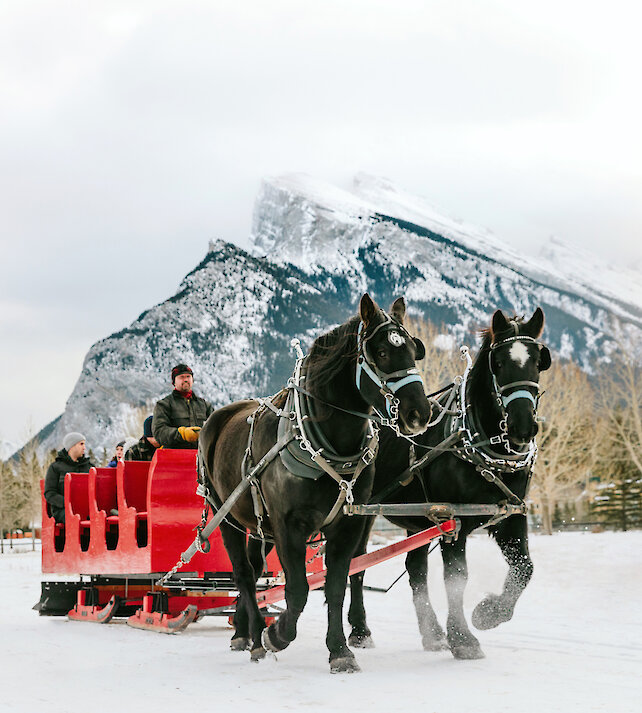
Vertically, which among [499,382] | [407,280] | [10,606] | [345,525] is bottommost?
[10,606]

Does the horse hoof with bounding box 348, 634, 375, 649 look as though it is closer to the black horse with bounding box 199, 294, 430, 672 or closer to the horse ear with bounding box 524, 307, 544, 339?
the black horse with bounding box 199, 294, 430, 672

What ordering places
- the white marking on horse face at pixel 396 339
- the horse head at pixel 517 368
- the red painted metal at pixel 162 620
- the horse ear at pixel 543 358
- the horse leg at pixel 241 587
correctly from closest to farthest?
the white marking on horse face at pixel 396 339
the horse head at pixel 517 368
the horse ear at pixel 543 358
the horse leg at pixel 241 587
the red painted metal at pixel 162 620

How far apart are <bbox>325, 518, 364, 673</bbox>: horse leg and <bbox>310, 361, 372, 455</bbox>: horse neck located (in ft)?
1.93

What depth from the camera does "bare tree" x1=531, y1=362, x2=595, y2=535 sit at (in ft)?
102

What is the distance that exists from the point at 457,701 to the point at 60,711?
6.91ft

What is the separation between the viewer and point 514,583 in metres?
7.06

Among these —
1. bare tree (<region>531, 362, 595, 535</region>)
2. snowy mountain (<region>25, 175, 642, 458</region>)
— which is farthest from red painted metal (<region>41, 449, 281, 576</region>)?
snowy mountain (<region>25, 175, 642, 458</region>)

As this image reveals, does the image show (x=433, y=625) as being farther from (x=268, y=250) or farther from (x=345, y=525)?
(x=268, y=250)

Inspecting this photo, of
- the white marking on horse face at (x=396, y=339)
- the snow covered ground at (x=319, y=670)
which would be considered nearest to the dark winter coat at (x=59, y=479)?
the snow covered ground at (x=319, y=670)

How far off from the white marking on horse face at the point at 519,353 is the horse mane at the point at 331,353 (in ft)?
3.64

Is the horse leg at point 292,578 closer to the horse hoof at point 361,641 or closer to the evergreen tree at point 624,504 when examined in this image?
the horse hoof at point 361,641

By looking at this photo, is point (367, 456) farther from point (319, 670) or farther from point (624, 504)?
point (624, 504)

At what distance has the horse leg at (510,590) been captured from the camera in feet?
23.1

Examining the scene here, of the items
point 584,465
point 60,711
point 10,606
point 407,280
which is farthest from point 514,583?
point 407,280
